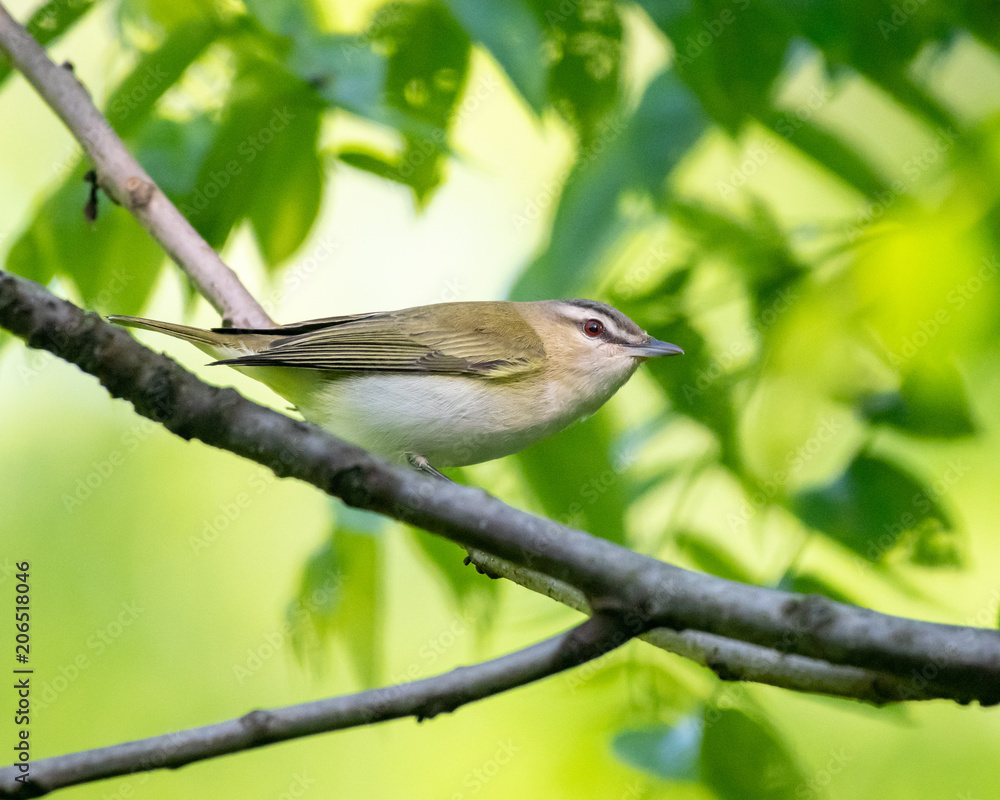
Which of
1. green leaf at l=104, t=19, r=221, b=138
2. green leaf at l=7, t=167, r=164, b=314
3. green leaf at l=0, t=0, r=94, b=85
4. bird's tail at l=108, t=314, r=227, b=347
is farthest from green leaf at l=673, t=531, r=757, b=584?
green leaf at l=0, t=0, r=94, b=85

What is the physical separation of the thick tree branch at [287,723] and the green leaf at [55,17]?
2472mm

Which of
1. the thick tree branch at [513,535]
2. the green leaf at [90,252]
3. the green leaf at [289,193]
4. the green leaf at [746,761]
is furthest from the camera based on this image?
the green leaf at [90,252]

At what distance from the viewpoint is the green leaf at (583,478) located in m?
2.84

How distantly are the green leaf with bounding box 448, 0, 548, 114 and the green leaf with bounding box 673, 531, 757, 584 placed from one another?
153 cm

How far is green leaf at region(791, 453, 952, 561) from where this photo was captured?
2730 millimetres

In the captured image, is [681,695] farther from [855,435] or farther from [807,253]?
[807,253]

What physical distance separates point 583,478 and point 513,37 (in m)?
1.49

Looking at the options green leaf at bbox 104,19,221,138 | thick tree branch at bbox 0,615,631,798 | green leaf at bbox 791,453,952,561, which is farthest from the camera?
green leaf at bbox 104,19,221,138

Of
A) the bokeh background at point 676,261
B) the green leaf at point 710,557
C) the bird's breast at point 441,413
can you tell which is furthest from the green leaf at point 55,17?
the green leaf at point 710,557

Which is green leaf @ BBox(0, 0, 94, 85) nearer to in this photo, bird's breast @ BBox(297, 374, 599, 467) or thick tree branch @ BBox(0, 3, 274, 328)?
thick tree branch @ BBox(0, 3, 274, 328)

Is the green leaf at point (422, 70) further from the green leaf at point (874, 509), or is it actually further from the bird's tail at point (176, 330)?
the green leaf at point (874, 509)

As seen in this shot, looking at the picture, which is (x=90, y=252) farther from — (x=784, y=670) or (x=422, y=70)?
(x=784, y=670)

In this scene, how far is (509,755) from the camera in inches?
148

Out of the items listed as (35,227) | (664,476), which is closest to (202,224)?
(35,227)
